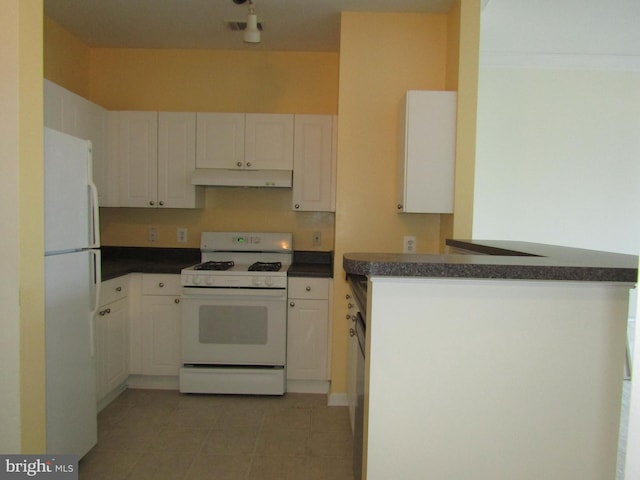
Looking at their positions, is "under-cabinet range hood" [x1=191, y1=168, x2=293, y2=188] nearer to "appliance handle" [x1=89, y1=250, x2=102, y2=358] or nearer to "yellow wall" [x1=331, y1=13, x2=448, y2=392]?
"yellow wall" [x1=331, y1=13, x2=448, y2=392]

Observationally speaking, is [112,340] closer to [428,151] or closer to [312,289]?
[312,289]

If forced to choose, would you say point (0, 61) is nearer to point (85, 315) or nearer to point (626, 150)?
point (85, 315)

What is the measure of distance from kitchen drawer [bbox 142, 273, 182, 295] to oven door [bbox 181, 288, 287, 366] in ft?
0.47

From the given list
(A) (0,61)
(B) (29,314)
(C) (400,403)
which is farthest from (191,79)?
(C) (400,403)

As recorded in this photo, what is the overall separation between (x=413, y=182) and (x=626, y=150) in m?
2.45

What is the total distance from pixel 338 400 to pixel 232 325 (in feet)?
2.90

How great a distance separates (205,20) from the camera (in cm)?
283

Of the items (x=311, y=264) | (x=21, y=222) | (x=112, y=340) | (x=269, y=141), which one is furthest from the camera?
(x=311, y=264)

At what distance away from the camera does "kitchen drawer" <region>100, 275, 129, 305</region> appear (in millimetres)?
2533

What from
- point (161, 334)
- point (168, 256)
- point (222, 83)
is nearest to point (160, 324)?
point (161, 334)

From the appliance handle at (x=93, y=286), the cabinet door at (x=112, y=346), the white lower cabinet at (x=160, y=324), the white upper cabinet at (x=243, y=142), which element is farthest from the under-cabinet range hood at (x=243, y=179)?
the appliance handle at (x=93, y=286)

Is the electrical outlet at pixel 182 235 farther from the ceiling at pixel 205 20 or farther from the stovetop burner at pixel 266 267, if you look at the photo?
the ceiling at pixel 205 20

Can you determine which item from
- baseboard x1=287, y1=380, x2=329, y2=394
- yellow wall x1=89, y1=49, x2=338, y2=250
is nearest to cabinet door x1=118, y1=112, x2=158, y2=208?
yellow wall x1=89, y1=49, x2=338, y2=250

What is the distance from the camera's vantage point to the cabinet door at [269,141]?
3.09m
